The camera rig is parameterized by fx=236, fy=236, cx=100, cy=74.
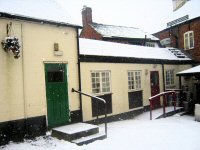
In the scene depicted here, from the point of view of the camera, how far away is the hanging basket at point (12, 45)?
24.9 ft

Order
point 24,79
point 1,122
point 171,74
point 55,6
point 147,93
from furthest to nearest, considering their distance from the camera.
→ point 171,74 < point 147,93 < point 55,6 < point 24,79 < point 1,122

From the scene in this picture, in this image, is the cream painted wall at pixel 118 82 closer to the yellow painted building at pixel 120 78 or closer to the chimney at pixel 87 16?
the yellow painted building at pixel 120 78

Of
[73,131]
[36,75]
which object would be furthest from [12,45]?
[73,131]

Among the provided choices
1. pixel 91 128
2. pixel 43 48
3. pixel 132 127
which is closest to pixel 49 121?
pixel 91 128

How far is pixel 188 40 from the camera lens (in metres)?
20.9

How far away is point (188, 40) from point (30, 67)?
53.7 ft

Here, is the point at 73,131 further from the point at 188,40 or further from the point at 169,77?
the point at 188,40

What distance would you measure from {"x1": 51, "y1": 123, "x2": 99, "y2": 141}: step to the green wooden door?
51 cm

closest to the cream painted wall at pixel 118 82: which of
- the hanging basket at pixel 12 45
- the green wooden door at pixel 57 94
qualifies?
the green wooden door at pixel 57 94

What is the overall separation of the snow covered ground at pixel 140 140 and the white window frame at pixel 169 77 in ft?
20.5

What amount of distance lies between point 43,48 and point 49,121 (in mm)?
2790

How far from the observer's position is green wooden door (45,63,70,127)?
9.05m

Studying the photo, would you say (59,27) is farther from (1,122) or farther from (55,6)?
(1,122)

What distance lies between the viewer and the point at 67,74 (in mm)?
9695
